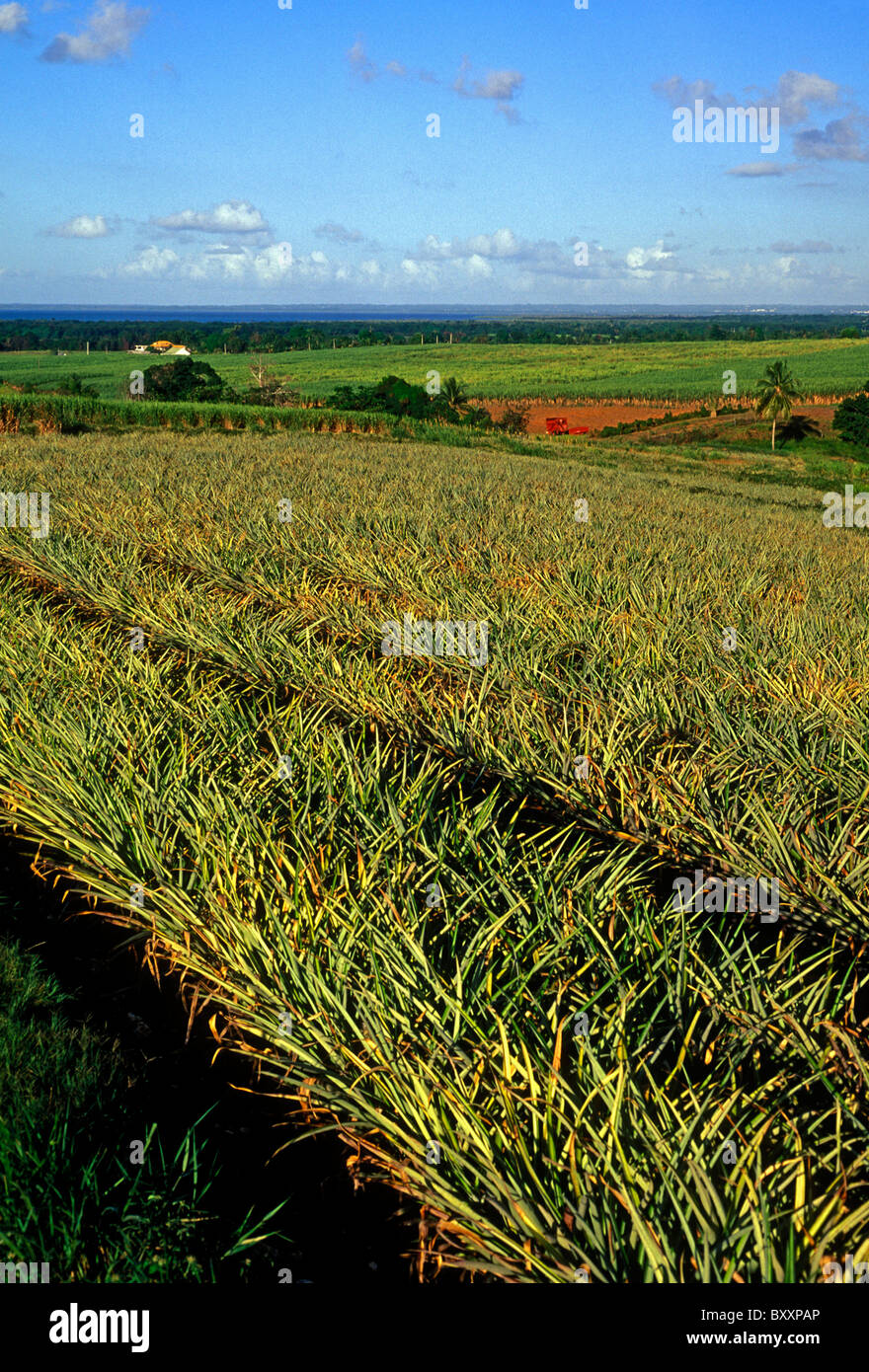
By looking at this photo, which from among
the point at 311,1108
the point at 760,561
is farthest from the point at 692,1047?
the point at 760,561

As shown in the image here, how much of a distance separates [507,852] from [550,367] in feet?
247

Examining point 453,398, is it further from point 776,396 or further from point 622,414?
point 622,414

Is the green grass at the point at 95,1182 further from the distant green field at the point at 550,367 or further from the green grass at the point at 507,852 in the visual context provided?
the distant green field at the point at 550,367

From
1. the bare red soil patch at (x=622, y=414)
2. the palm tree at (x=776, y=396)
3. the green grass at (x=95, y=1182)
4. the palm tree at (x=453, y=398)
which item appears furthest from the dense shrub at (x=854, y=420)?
the green grass at (x=95, y=1182)

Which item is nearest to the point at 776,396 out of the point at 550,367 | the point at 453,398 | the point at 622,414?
the point at 622,414

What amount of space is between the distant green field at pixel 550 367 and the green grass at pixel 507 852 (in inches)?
1686

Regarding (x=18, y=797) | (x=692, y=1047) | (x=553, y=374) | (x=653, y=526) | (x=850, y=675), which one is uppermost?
(x=553, y=374)

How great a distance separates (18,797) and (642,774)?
2223 millimetres

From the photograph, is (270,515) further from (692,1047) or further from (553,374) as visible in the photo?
(553,374)

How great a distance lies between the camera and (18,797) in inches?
128

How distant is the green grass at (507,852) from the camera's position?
161cm

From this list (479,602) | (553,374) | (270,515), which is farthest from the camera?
(553,374)

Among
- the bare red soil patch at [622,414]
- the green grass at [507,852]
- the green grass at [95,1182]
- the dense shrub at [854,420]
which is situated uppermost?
the bare red soil patch at [622,414]

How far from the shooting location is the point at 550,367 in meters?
73.0
